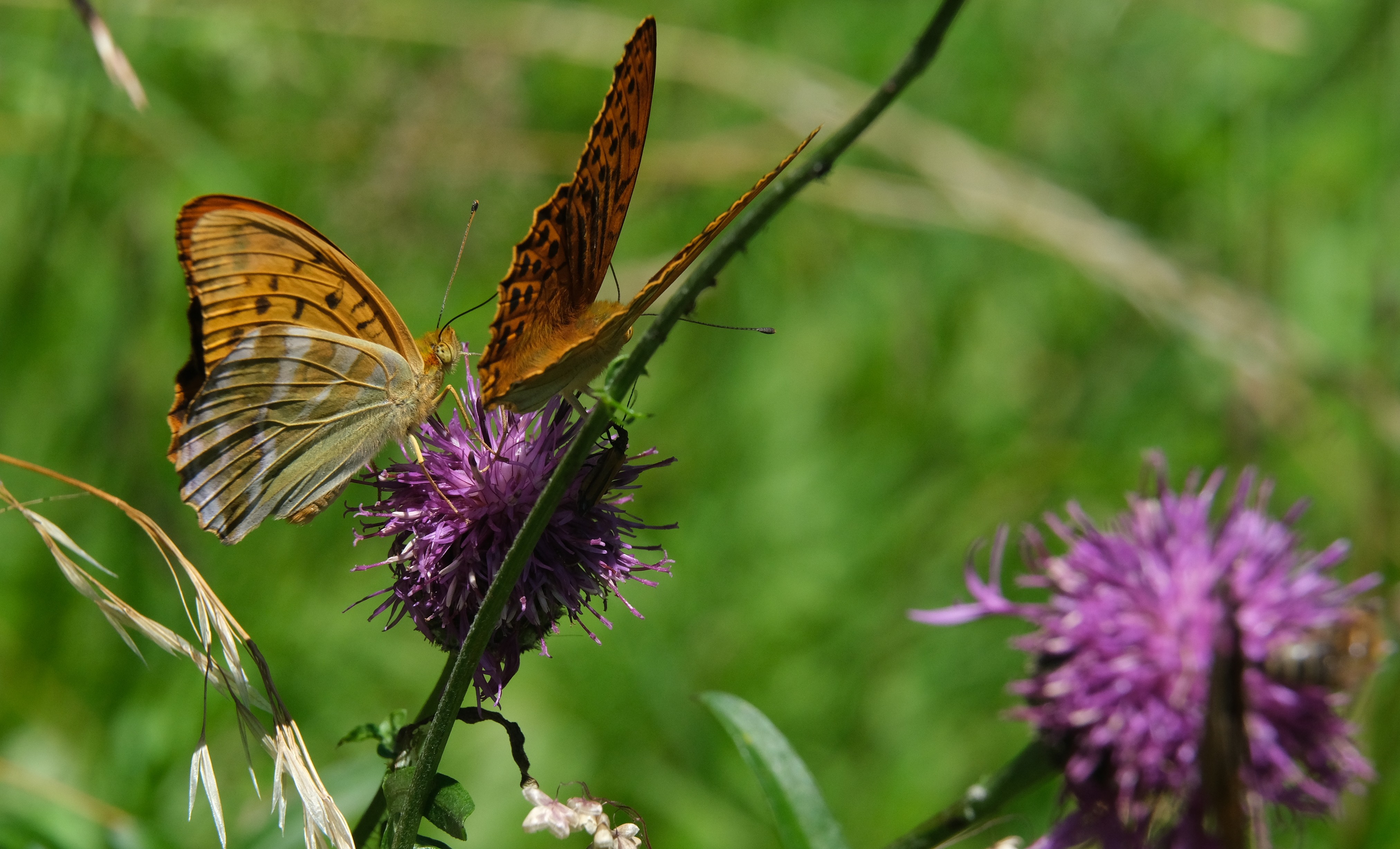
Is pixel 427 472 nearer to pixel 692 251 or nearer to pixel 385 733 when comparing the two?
pixel 385 733

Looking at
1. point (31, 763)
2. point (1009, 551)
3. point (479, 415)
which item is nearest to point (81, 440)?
point (31, 763)

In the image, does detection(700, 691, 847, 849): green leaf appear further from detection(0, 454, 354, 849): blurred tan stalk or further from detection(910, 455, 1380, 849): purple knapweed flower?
detection(0, 454, 354, 849): blurred tan stalk

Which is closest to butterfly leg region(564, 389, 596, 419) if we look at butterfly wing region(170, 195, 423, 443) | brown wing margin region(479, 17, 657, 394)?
brown wing margin region(479, 17, 657, 394)

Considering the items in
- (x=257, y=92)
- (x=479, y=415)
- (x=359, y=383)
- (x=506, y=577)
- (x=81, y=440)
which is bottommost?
(x=506, y=577)

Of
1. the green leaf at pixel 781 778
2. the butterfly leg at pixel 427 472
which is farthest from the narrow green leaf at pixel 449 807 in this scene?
the butterfly leg at pixel 427 472

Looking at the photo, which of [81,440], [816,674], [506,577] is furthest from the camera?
[816,674]

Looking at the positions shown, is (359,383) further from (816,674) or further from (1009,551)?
(1009,551)

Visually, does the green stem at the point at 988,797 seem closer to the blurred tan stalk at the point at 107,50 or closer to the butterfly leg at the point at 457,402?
the butterfly leg at the point at 457,402
